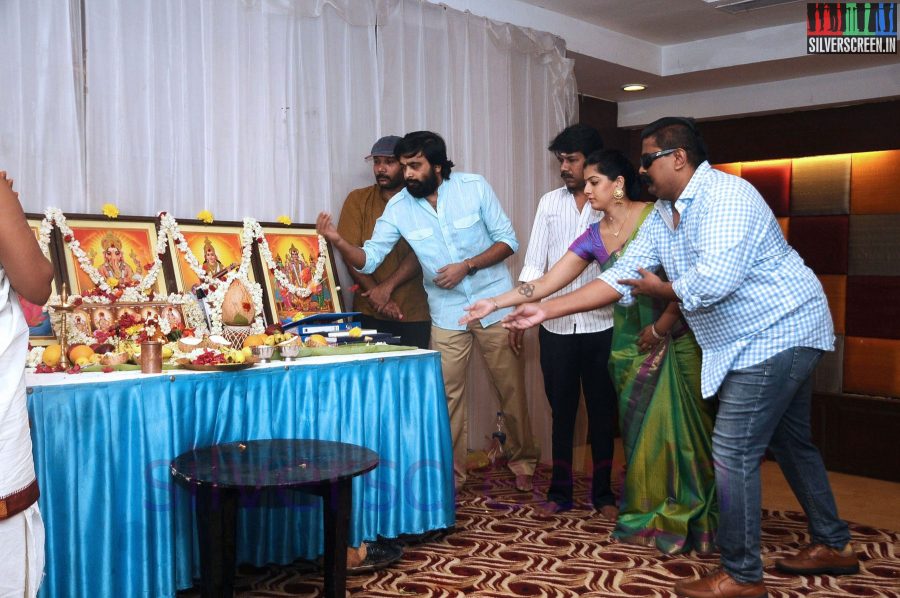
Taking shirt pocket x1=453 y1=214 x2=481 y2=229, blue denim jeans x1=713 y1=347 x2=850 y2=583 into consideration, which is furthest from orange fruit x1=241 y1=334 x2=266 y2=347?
blue denim jeans x1=713 y1=347 x2=850 y2=583

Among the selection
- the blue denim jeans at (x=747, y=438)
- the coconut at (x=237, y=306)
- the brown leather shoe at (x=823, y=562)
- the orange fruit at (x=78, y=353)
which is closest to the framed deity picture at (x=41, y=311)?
the orange fruit at (x=78, y=353)

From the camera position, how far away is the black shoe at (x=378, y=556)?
10.8 ft

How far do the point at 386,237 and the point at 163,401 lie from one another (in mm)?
1740

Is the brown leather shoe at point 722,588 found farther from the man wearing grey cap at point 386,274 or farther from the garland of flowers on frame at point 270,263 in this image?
the garland of flowers on frame at point 270,263

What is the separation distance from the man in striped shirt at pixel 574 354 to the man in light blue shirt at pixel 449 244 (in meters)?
0.22

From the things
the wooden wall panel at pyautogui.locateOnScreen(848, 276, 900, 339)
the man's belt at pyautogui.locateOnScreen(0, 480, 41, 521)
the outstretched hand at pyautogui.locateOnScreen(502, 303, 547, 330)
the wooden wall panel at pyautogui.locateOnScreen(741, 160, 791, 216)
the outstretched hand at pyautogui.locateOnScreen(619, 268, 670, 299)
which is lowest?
the man's belt at pyautogui.locateOnScreen(0, 480, 41, 521)

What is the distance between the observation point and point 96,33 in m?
3.64

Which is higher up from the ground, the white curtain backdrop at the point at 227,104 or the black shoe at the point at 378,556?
the white curtain backdrop at the point at 227,104

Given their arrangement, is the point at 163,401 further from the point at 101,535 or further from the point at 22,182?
the point at 22,182

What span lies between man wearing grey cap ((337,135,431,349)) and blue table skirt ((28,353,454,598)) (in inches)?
33.1

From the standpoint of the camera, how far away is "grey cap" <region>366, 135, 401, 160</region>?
4402mm

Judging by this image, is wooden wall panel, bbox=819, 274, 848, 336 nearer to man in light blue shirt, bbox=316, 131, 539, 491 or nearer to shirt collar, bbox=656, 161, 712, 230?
man in light blue shirt, bbox=316, 131, 539, 491

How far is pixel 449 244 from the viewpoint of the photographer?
430cm

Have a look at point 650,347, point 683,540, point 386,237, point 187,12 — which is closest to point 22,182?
point 187,12
